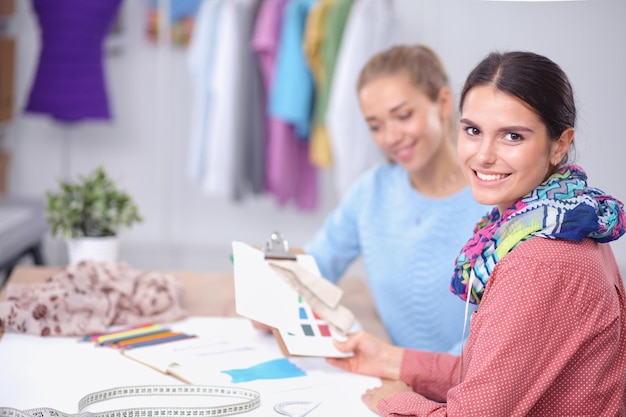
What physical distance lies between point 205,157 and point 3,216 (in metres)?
1.52

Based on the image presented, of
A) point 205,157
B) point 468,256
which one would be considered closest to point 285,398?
point 468,256

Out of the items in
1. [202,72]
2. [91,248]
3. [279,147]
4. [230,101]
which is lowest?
[91,248]

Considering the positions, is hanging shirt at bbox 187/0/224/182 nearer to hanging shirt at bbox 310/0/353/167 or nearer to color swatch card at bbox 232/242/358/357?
hanging shirt at bbox 310/0/353/167

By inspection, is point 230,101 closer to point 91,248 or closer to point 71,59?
point 71,59

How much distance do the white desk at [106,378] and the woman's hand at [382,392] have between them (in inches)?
0.5

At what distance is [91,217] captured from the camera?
2547 mm

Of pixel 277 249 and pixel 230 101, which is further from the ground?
pixel 230 101

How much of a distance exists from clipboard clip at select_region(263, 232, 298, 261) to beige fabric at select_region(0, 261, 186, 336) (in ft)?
0.97

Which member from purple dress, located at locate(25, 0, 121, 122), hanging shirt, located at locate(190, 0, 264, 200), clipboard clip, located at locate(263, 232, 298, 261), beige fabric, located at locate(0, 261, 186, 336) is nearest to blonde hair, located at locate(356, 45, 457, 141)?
clipboard clip, located at locate(263, 232, 298, 261)

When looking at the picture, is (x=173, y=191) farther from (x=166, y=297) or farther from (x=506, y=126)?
(x=506, y=126)

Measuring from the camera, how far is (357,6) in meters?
4.42

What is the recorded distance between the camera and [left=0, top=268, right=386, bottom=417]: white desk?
1.53 meters

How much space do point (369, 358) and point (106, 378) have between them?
1.68 feet

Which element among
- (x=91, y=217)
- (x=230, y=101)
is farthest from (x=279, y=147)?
(x=91, y=217)
